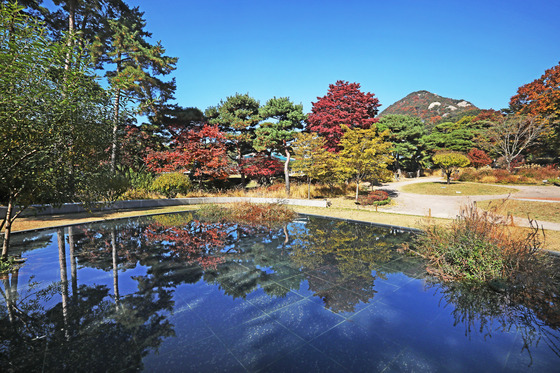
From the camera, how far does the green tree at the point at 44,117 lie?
2707 millimetres

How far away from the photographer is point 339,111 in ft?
68.6

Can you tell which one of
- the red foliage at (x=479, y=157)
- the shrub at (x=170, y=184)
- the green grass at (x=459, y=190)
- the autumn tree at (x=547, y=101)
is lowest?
the green grass at (x=459, y=190)

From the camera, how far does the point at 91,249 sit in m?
5.70

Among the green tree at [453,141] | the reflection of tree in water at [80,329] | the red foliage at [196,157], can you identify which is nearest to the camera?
the reflection of tree in water at [80,329]

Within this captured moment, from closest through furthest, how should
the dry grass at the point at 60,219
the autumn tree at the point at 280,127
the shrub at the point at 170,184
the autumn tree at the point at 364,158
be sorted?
the dry grass at the point at 60,219 → the shrub at the point at 170,184 → the autumn tree at the point at 364,158 → the autumn tree at the point at 280,127

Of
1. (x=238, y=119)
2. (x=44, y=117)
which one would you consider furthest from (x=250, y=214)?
(x=238, y=119)

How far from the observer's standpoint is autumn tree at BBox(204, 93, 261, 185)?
62.0 feet

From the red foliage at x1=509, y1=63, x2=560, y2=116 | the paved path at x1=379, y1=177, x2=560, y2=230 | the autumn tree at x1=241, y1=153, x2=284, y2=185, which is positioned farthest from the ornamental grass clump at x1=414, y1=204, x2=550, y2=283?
the red foliage at x1=509, y1=63, x2=560, y2=116

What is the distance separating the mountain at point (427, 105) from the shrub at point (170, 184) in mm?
70057

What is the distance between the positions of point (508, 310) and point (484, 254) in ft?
4.27

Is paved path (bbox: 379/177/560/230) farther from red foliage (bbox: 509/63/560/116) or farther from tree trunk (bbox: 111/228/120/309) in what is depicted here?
red foliage (bbox: 509/63/560/116)

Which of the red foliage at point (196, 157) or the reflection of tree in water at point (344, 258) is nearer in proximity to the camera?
the reflection of tree in water at point (344, 258)

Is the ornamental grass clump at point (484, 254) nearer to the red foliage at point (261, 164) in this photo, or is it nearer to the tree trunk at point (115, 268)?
the tree trunk at point (115, 268)

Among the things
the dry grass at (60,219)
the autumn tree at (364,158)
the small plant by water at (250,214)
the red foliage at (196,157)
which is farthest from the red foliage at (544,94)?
the dry grass at (60,219)
